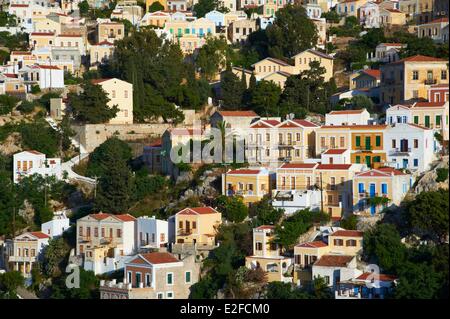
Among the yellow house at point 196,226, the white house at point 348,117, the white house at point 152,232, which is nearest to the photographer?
the yellow house at point 196,226

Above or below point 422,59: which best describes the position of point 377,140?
below

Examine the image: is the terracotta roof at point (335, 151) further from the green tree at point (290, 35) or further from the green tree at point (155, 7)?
the green tree at point (155, 7)

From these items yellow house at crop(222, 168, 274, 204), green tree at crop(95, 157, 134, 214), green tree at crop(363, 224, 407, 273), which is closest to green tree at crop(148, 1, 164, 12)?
green tree at crop(95, 157, 134, 214)

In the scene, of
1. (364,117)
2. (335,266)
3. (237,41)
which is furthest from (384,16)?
(335,266)

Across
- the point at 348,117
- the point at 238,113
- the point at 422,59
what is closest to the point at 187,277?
the point at 348,117

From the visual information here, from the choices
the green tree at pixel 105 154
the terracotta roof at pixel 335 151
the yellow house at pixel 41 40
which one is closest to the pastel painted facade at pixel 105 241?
the green tree at pixel 105 154

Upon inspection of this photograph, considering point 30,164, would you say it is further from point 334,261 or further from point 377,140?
point 334,261
